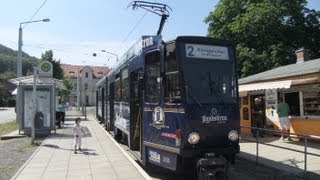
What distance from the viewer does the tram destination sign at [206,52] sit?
35.7 ft

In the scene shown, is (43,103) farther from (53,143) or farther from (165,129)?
(165,129)

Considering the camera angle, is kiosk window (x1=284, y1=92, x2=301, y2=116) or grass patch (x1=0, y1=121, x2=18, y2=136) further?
grass patch (x1=0, y1=121, x2=18, y2=136)

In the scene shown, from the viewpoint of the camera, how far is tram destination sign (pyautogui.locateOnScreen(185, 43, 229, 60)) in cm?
1089

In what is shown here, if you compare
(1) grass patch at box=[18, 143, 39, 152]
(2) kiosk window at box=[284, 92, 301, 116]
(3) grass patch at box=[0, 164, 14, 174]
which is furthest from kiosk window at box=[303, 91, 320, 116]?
(3) grass patch at box=[0, 164, 14, 174]

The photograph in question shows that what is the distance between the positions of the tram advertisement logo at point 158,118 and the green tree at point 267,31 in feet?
89.8

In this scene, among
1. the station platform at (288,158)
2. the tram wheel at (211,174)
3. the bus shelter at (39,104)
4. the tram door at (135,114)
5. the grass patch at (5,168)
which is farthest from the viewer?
the bus shelter at (39,104)

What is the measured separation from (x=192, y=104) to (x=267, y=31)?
30304 mm

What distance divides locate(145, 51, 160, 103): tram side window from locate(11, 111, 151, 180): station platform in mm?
1784

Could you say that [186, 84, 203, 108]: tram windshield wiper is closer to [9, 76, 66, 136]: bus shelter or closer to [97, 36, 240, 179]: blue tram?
[97, 36, 240, 179]: blue tram

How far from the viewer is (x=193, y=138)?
10.4 metres

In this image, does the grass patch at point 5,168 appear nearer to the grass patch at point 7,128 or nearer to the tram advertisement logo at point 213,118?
the tram advertisement logo at point 213,118

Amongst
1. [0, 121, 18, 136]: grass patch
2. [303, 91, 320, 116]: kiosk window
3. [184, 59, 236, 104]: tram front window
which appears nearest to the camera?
[184, 59, 236, 104]: tram front window

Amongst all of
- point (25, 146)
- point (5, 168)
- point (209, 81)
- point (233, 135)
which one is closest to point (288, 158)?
point (233, 135)

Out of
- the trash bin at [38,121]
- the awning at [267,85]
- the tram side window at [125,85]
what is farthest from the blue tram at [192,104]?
the trash bin at [38,121]
